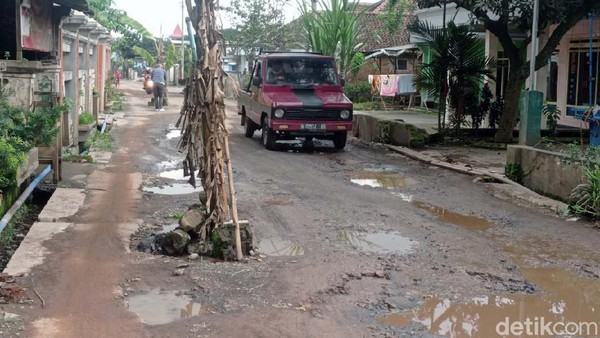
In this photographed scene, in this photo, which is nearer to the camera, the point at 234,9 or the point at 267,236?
the point at 267,236

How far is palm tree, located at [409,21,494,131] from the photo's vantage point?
55.0 feet

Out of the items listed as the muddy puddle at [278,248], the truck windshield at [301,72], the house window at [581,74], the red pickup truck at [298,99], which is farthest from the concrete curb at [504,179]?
the house window at [581,74]

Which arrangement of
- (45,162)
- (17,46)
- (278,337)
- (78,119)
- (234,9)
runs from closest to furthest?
(278,337) → (17,46) → (45,162) → (78,119) → (234,9)

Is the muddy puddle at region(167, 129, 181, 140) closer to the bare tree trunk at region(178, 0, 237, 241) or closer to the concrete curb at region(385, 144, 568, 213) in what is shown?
the concrete curb at region(385, 144, 568, 213)

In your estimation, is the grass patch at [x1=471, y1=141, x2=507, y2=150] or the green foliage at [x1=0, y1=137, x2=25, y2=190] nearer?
the green foliage at [x1=0, y1=137, x2=25, y2=190]

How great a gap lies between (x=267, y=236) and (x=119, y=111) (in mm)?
19580

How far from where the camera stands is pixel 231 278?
6.54 m

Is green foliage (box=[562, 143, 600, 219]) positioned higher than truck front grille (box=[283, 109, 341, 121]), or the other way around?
truck front grille (box=[283, 109, 341, 121])

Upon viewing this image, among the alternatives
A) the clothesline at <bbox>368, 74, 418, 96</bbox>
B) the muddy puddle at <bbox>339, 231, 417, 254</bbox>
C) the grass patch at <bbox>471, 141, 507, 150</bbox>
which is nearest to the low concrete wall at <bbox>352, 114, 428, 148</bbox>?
the grass patch at <bbox>471, 141, 507, 150</bbox>

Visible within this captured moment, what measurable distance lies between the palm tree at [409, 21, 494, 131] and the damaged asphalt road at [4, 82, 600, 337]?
5.46 m

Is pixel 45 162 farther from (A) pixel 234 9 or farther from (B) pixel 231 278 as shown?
(A) pixel 234 9

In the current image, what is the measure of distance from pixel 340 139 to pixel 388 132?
5.43 ft

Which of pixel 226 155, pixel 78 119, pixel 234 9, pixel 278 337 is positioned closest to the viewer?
pixel 278 337

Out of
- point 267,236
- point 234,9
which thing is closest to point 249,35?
point 234,9
